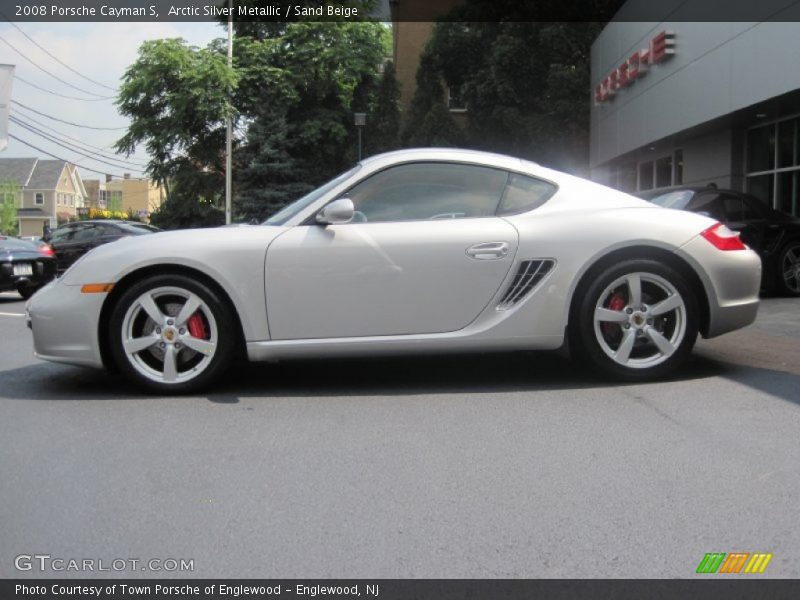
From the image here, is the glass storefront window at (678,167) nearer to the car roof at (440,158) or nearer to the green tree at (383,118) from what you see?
the car roof at (440,158)

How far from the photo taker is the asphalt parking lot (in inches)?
104

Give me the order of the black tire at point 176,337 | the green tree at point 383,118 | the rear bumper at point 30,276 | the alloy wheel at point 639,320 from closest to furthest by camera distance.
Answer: the black tire at point 176,337 < the alloy wheel at point 639,320 < the rear bumper at point 30,276 < the green tree at point 383,118

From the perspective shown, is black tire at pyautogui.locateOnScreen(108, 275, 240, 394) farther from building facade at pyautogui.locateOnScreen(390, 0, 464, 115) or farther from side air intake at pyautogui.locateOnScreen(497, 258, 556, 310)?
building facade at pyautogui.locateOnScreen(390, 0, 464, 115)

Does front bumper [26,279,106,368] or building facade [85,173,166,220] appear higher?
building facade [85,173,166,220]

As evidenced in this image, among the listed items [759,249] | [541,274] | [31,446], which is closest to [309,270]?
[541,274]

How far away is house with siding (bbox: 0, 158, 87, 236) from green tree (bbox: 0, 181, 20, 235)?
490cm

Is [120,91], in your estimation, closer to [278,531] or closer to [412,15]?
[412,15]

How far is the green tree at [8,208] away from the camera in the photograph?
76000mm

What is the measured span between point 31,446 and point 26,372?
2087mm

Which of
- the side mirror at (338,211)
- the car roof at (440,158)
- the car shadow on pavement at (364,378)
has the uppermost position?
the car roof at (440,158)

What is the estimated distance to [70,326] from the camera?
188 inches

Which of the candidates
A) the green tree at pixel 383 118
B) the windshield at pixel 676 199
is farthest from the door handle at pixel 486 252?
the green tree at pixel 383 118

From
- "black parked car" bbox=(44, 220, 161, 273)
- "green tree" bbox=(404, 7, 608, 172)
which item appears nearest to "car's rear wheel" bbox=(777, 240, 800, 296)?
"black parked car" bbox=(44, 220, 161, 273)

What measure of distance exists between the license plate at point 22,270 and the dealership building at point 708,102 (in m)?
11.4
